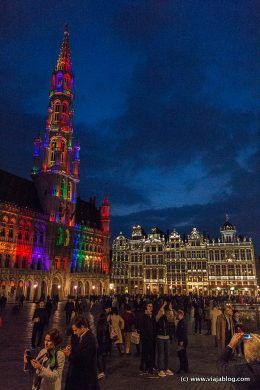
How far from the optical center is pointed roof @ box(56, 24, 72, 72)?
75.6 m

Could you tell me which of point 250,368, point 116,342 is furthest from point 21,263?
point 250,368

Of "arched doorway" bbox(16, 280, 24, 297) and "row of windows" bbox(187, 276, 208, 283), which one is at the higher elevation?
"row of windows" bbox(187, 276, 208, 283)

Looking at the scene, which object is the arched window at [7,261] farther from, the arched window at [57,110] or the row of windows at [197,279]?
the row of windows at [197,279]

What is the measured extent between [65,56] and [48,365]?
81.6 m

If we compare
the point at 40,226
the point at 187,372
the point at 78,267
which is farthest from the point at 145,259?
the point at 187,372

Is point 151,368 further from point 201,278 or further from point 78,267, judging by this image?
point 201,278

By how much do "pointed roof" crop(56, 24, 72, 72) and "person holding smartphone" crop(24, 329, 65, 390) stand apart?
78.0 metres

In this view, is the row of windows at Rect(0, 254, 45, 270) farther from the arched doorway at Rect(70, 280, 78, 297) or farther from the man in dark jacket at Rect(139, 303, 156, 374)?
the man in dark jacket at Rect(139, 303, 156, 374)

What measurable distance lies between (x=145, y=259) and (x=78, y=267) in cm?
2094

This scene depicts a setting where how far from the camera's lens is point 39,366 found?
15.4 ft

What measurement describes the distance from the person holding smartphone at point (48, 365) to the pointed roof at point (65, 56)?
78.0m

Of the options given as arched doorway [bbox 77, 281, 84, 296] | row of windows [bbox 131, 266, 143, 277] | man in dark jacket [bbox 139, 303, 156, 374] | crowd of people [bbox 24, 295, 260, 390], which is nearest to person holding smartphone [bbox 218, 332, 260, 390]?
crowd of people [bbox 24, 295, 260, 390]

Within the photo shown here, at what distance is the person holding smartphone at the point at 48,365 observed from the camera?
476 cm

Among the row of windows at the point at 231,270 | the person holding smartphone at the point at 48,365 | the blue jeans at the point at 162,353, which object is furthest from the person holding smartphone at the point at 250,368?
the row of windows at the point at 231,270
